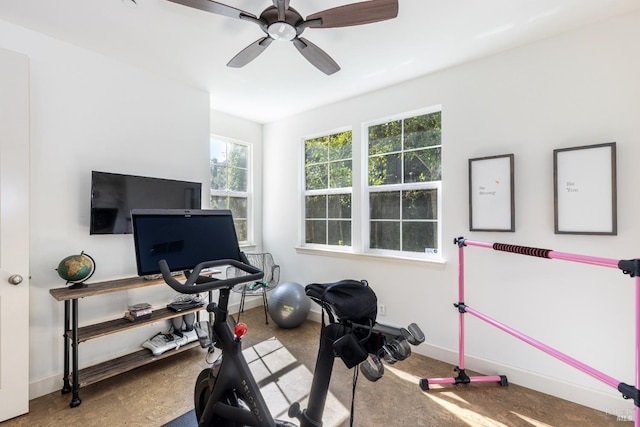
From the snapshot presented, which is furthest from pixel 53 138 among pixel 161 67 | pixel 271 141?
pixel 271 141

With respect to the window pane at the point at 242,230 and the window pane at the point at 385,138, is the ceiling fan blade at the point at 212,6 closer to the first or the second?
the window pane at the point at 385,138

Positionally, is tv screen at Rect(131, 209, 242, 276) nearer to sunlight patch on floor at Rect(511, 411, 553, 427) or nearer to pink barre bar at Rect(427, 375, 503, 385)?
pink barre bar at Rect(427, 375, 503, 385)

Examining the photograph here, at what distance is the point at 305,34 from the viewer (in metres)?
2.21

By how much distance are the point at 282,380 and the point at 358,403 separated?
0.65 meters

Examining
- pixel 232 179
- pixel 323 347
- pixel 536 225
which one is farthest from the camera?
pixel 232 179

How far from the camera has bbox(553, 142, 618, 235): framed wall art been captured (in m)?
1.95

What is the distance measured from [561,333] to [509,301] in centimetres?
37

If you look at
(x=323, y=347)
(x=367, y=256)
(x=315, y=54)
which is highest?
(x=315, y=54)

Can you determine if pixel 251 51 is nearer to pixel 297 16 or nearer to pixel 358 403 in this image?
pixel 297 16

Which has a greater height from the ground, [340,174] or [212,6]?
[212,6]

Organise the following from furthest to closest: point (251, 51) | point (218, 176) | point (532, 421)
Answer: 1. point (218, 176)
2. point (251, 51)
3. point (532, 421)

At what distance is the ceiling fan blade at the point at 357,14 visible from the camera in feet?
5.05

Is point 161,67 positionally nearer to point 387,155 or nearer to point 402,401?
point 387,155

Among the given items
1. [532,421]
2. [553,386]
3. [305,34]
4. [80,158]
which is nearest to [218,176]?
[80,158]
